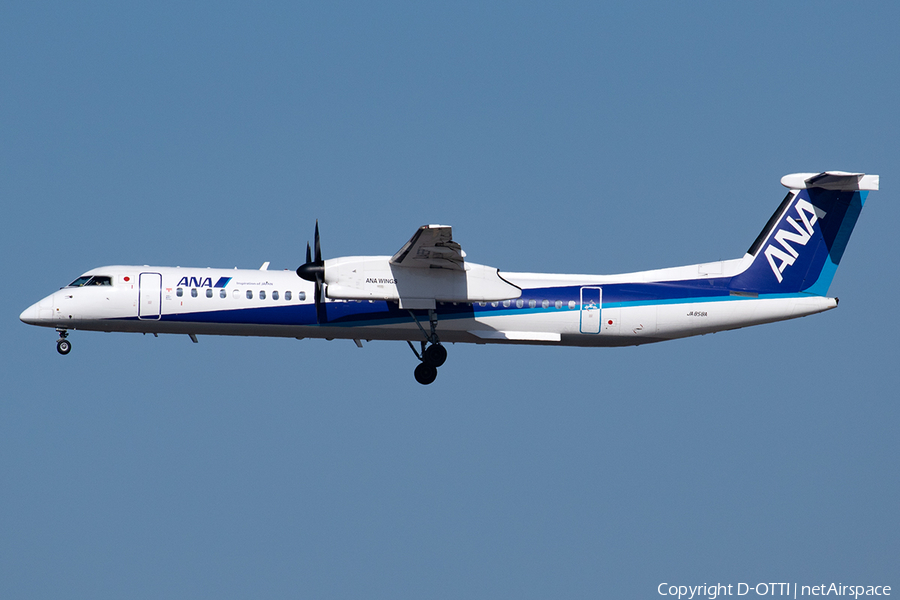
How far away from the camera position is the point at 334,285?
2297 cm

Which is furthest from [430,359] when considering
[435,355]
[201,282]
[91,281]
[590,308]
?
[91,281]

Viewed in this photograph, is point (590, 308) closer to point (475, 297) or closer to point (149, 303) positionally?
point (475, 297)

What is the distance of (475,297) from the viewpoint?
23.5m

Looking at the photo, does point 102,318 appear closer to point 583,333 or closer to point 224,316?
point 224,316

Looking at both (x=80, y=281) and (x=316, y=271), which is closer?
(x=316, y=271)

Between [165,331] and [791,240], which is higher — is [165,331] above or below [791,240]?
below

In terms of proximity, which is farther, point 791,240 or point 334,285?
point 791,240

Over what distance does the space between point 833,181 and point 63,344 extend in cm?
1835

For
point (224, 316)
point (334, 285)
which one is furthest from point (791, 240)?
point (224, 316)

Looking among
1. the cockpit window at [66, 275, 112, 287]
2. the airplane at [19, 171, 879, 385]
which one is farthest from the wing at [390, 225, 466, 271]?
the cockpit window at [66, 275, 112, 287]

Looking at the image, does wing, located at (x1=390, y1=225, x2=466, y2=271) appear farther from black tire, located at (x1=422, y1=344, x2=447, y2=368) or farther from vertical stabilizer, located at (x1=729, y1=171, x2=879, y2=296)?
vertical stabilizer, located at (x1=729, y1=171, x2=879, y2=296)

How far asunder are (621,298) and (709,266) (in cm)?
243

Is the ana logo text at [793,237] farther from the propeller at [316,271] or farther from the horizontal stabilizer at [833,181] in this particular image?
the propeller at [316,271]

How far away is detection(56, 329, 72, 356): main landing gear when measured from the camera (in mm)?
24656
